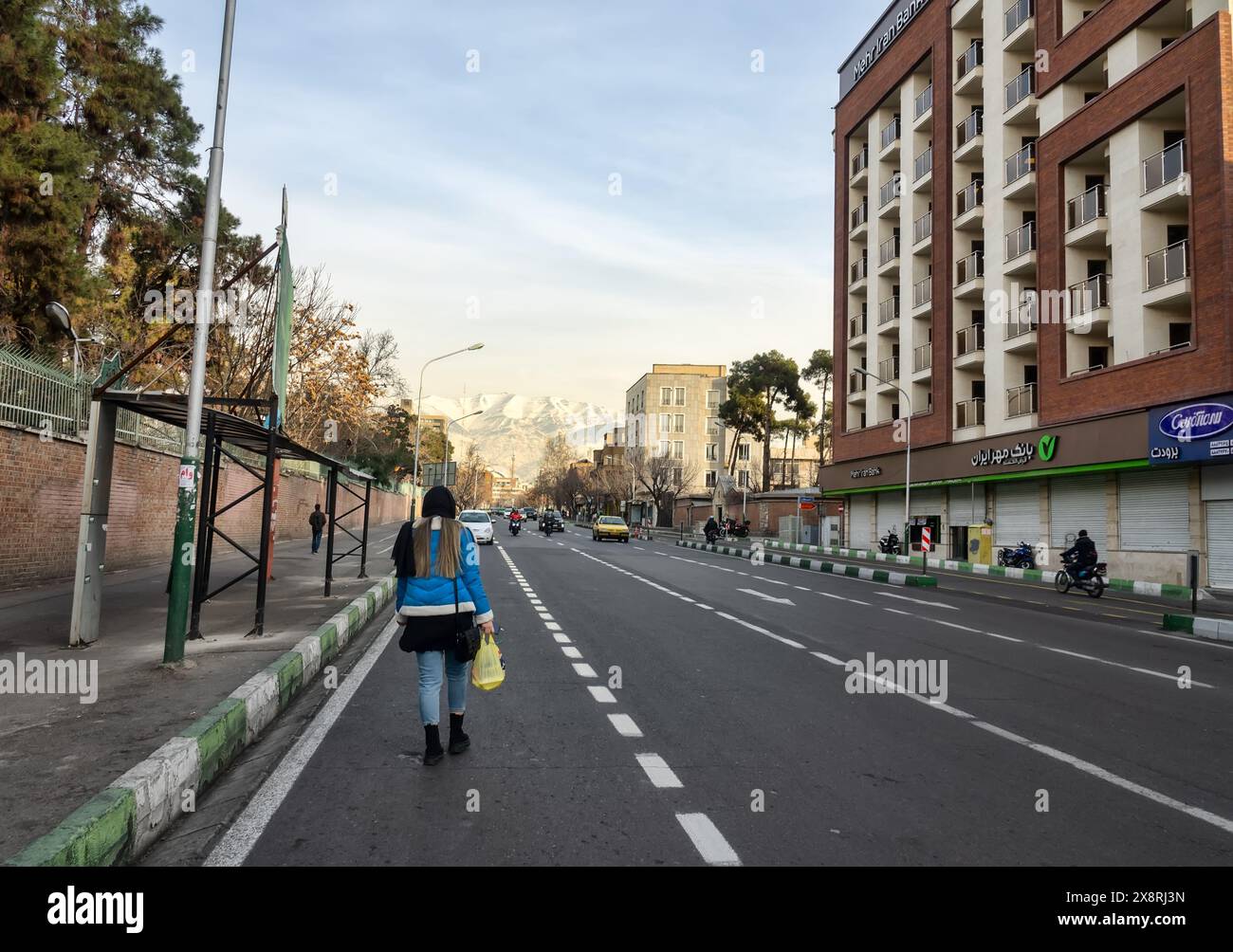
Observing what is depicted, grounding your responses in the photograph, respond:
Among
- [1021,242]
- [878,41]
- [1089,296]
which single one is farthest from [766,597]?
[878,41]

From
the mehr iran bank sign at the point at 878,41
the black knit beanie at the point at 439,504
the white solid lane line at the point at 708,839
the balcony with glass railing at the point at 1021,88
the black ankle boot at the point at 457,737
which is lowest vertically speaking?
the white solid lane line at the point at 708,839

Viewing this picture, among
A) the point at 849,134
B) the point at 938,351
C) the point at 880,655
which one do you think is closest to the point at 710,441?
the point at 849,134

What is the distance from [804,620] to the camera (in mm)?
13711

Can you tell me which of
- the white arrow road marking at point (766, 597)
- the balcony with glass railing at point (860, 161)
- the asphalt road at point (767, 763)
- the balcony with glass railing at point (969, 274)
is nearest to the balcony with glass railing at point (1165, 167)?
the balcony with glass railing at point (969, 274)

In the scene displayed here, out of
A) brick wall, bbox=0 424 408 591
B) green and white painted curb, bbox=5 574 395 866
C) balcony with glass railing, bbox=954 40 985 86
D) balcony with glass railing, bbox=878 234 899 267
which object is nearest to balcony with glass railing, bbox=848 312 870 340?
balcony with glass railing, bbox=878 234 899 267

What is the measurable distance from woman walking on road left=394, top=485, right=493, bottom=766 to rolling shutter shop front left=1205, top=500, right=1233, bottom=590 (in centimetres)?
2368

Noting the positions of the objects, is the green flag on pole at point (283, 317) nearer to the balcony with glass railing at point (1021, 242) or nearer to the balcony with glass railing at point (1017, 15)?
the balcony with glass railing at point (1021, 242)

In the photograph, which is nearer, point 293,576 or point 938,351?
point 293,576

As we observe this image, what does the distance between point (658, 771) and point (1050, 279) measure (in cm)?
2941

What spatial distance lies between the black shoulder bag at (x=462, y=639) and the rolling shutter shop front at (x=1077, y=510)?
82.8 feet

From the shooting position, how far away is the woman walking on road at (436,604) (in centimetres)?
546
